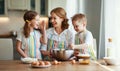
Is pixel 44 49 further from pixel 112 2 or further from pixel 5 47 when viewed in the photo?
pixel 112 2

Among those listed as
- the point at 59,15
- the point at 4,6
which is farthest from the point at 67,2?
the point at 59,15

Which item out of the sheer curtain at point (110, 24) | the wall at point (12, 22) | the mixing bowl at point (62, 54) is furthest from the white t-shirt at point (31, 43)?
the wall at point (12, 22)

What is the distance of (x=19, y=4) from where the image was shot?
12.8 ft

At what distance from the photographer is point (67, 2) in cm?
390

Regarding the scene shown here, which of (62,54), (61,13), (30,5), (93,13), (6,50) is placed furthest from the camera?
(30,5)

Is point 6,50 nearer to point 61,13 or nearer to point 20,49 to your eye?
point 20,49

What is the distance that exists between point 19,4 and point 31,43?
1413 mm

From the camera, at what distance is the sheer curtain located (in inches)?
121

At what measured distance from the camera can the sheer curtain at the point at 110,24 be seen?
10.1 ft

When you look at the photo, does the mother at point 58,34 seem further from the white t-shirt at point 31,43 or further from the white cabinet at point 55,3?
the white cabinet at point 55,3

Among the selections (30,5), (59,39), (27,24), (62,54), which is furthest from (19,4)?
(62,54)

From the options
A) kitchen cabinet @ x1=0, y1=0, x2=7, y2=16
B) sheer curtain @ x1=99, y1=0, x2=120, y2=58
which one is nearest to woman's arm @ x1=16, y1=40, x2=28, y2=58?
sheer curtain @ x1=99, y1=0, x2=120, y2=58

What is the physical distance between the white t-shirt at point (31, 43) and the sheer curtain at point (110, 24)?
1042 mm

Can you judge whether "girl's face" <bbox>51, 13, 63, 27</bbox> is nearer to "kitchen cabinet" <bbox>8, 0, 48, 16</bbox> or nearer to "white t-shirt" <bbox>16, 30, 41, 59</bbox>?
"white t-shirt" <bbox>16, 30, 41, 59</bbox>
